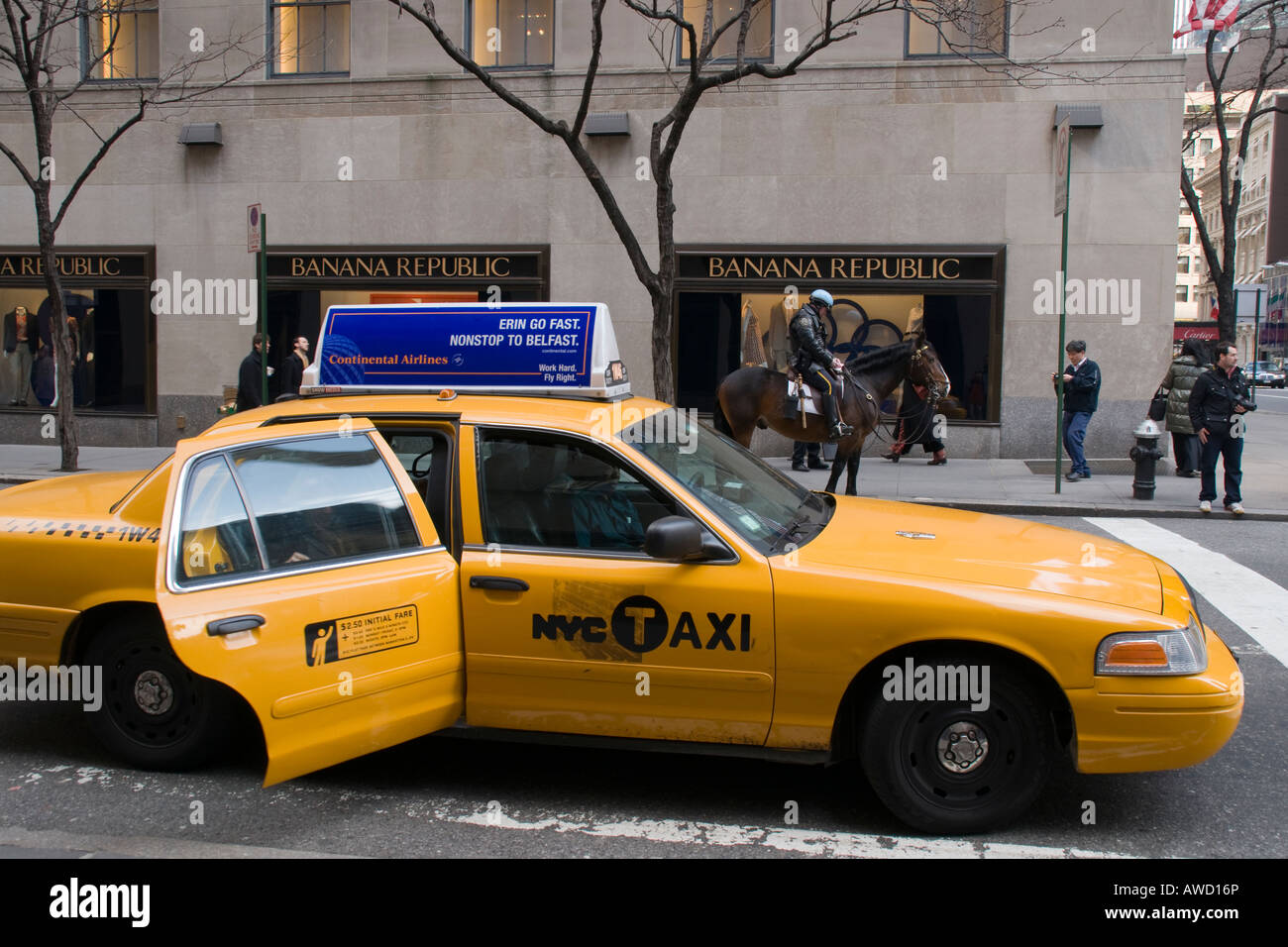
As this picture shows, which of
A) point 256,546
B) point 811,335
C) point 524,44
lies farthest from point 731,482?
point 524,44

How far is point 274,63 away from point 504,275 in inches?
208

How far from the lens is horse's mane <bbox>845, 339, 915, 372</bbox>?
496 inches

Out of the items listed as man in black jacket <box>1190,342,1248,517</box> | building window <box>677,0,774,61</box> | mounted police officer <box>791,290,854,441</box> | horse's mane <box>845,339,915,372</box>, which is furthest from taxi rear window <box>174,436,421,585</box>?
building window <box>677,0,774,61</box>

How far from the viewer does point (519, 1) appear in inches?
713

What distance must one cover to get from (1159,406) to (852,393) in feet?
18.3

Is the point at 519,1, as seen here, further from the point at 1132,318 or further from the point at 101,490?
the point at 101,490

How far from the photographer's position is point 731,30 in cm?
1758

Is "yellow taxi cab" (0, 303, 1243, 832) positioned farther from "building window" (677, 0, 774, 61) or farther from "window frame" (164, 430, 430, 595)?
"building window" (677, 0, 774, 61)

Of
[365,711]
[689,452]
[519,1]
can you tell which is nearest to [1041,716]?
[689,452]

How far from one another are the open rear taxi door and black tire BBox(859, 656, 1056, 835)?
166cm

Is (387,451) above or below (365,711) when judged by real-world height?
Answer: above

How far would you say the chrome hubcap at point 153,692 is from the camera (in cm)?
482

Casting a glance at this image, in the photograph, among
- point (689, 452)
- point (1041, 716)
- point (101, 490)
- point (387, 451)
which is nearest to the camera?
point (1041, 716)

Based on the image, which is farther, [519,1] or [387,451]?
[519,1]
